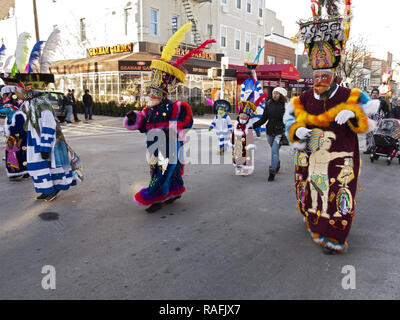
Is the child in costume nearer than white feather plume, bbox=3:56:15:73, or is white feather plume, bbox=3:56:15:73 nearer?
white feather plume, bbox=3:56:15:73

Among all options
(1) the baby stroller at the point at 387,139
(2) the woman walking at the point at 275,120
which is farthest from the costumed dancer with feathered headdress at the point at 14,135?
(1) the baby stroller at the point at 387,139

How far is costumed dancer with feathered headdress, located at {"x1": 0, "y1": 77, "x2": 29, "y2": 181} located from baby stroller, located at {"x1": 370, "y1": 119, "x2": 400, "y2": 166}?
8.29m

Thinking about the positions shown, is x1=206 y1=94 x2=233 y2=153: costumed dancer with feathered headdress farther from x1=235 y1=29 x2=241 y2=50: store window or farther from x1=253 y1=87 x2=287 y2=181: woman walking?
x1=235 y1=29 x2=241 y2=50: store window

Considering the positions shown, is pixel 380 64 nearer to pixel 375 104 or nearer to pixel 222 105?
pixel 222 105

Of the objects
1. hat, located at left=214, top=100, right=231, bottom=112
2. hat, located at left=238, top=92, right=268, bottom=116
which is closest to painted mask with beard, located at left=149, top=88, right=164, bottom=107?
hat, located at left=238, top=92, right=268, bottom=116

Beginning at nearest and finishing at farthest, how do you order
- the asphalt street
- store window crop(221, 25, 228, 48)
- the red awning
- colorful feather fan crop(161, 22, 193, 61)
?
the asphalt street → colorful feather fan crop(161, 22, 193, 61) → the red awning → store window crop(221, 25, 228, 48)

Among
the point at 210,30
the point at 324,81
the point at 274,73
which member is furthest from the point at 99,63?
the point at 324,81

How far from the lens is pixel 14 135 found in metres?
6.43

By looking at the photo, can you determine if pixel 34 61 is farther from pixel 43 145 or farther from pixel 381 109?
pixel 381 109

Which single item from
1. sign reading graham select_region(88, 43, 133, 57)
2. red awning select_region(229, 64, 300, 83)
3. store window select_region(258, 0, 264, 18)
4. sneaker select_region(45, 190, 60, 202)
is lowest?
sneaker select_region(45, 190, 60, 202)

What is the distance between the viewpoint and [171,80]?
16.1ft

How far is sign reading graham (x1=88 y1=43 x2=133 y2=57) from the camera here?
69.6 ft
